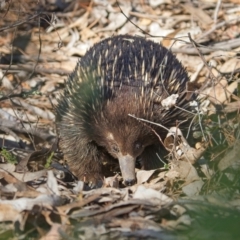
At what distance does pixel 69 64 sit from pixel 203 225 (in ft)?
12.7

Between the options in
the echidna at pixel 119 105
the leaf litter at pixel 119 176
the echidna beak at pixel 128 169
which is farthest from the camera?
the echidna at pixel 119 105

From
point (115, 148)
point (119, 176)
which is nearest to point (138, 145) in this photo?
point (115, 148)

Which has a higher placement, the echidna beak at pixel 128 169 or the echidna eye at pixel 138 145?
the echidna eye at pixel 138 145

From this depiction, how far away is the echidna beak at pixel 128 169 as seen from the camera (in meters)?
4.01

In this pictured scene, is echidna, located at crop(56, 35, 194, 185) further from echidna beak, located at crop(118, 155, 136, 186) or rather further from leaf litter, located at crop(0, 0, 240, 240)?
leaf litter, located at crop(0, 0, 240, 240)

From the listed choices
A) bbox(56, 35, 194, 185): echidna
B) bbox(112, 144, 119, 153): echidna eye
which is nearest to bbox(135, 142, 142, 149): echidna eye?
bbox(56, 35, 194, 185): echidna

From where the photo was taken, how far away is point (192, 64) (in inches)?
252

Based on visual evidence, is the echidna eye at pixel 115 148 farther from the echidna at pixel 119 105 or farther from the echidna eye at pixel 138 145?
the echidna eye at pixel 138 145

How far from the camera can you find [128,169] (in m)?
4.13

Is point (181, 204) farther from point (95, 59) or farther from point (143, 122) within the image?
point (95, 59)

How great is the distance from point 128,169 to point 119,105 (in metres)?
0.38

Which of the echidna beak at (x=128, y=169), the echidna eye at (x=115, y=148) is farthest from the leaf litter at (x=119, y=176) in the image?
the echidna eye at (x=115, y=148)

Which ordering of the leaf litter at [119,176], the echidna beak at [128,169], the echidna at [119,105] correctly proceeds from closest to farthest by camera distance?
the leaf litter at [119,176] → the echidna beak at [128,169] → the echidna at [119,105]

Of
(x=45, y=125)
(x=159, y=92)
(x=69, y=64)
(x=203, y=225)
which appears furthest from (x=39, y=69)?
(x=203, y=225)
